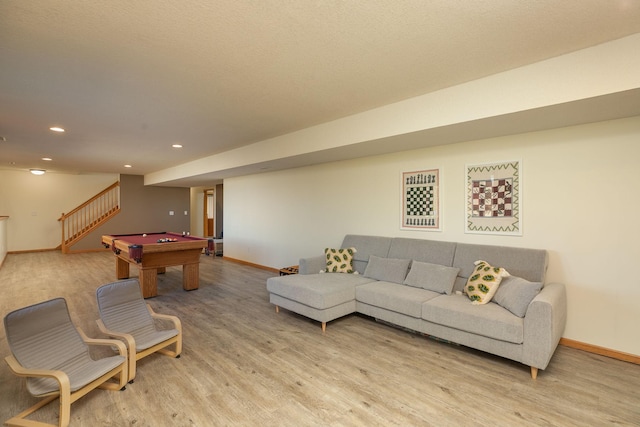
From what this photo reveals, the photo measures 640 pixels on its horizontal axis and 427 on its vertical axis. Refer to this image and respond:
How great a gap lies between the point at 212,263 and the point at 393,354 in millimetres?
5884

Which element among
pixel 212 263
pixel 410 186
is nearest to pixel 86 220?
pixel 212 263

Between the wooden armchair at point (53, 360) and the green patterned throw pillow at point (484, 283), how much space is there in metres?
3.23

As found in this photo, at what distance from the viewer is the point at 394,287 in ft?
12.0

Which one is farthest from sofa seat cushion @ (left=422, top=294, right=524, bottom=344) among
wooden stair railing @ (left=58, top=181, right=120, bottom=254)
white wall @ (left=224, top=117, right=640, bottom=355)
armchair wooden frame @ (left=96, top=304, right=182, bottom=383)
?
wooden stair railing @ (left=58, top=181, right=120, bottom=254)

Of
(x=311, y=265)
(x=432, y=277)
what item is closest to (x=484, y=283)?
(x=432, y=277)

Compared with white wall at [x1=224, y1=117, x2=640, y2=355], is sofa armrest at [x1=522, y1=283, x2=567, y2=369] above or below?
below

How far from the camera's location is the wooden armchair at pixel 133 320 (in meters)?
2.67

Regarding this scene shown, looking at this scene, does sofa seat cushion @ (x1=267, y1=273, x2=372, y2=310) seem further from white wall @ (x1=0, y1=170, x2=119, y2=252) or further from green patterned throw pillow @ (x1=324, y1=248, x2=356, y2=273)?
white wall @ (x1=0, y1=170, x2=119, y2=252)

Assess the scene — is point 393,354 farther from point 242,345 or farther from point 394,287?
point 242,345

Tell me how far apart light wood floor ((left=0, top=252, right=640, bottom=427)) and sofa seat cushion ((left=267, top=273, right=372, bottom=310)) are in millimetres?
343

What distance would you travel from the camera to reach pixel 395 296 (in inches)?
132

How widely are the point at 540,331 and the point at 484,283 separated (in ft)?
2.24

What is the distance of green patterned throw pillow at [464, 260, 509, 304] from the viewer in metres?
3.00

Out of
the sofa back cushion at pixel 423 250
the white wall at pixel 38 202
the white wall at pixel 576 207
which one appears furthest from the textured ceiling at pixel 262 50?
the white wall at pixel 38 202
